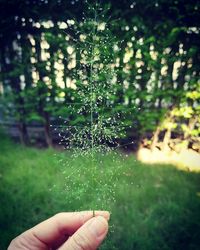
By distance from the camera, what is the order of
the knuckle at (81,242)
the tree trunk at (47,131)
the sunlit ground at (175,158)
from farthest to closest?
the tree trunk at (47,131) < the sunlit ground at (175,158) < the knuckle at (81,242)

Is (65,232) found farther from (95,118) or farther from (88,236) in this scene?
(95,118)

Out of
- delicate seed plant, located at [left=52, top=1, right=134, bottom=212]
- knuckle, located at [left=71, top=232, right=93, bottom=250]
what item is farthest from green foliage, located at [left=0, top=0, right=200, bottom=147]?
knuckle, located at [left=71, top=232, right=93, bottom=250]

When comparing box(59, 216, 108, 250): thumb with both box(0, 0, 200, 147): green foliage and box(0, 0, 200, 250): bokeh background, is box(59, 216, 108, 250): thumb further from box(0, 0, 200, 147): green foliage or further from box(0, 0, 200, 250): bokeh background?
box(0, 0, 200, 147): green foliage

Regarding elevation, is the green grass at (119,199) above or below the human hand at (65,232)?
below

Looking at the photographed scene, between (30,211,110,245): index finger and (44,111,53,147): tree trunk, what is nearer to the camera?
(30,211,110,245): index finger

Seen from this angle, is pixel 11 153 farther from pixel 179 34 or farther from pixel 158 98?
pixel 179 34

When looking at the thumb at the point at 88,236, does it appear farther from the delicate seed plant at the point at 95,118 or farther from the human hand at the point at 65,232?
the delicate seed plant at the point at 95,118

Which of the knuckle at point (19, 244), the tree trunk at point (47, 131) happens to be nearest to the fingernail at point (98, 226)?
the knuckle at point (19, 244)

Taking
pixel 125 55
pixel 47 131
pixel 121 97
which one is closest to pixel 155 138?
pixel 121 97
